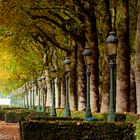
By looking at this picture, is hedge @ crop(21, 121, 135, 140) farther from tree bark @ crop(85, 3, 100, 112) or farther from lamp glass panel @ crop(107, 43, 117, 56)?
tree bark @ crop(85, 3, 100, 112)

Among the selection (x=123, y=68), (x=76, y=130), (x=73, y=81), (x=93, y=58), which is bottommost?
(x=76, y=130)

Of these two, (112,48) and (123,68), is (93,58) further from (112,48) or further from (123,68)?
(112,48)

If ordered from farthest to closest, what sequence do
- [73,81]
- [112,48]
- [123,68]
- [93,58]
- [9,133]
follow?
[73,81], [93,58], [9,133], [123,68], [112,48]

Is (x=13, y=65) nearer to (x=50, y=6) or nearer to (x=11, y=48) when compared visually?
(x=11, y=48)

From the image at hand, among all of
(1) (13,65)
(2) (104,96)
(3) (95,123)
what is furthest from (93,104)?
(1) (13,65)

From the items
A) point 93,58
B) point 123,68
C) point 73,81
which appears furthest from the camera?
point 73,81

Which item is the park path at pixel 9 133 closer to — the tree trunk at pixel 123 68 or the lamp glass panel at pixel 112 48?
the tree trunk at pixel 123 68

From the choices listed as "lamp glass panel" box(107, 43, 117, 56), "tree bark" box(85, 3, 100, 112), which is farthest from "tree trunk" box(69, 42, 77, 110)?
"lamp glass panel" box(107, 43, 117, 56)

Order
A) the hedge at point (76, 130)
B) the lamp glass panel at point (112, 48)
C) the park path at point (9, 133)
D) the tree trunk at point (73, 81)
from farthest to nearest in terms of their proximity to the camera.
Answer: the tree trunk at point (73, 81) < the park path at point (9, 133) < the lamp glass panel at point (112, 48) < the hedge at point (76, 130)

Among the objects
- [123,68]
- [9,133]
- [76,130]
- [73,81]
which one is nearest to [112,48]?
[76,130]

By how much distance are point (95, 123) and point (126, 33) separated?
36.5ft

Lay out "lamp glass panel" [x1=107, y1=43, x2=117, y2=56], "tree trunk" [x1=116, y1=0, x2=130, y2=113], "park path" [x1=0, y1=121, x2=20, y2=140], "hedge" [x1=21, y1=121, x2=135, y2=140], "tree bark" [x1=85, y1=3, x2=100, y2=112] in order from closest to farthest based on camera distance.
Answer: "hedge" [x1=21, y1=121, x2=135, y2=140] < "lamp glass panel" [x1=107, y1=43, x2=117, y2=56] < "park path" [x1=0, y1=121, x2=20, y2=140] < "tree trunk" [x1=116, y1=0, x2=130, y2=113] < "tree bark" [x1=85, y1=3, x2=100, y2=112]

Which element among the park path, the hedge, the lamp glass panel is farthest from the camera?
the park path

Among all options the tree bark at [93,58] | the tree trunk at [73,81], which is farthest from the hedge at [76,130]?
the tree trunk at [73,81]
